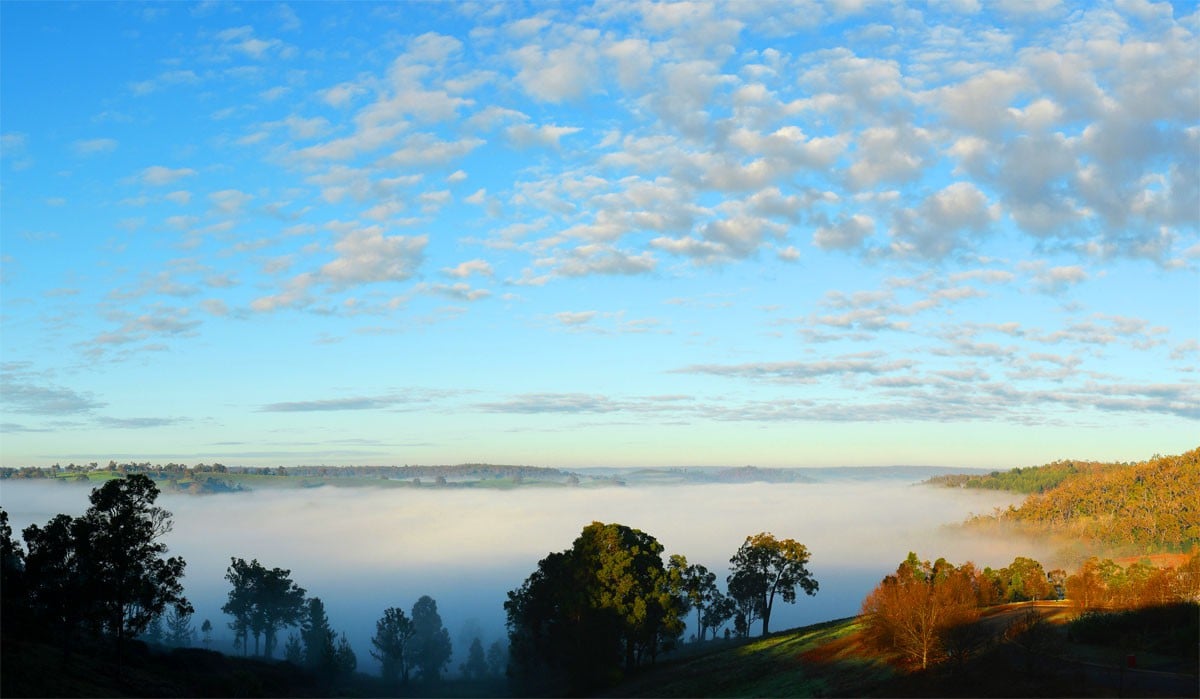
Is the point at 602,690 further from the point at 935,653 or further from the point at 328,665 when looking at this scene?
the point at 328,665

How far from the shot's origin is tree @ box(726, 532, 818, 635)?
11338 cm

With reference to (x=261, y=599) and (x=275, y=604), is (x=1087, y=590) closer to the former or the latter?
(x=275, y=604)

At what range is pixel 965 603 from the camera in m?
66.8

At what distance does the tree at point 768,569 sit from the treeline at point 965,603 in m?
24.6

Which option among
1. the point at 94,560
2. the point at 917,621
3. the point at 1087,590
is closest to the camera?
the point at 917,621

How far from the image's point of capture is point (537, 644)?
8994 centimetres

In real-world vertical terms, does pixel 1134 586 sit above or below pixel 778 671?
above

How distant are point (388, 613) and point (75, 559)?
336 feet

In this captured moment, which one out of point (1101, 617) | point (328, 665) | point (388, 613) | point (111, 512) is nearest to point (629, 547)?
point (1101, 617)

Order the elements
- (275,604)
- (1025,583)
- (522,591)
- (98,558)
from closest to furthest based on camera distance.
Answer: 1. (98,558)
2. (1025,583)
3. (522,591)
4. (275,604)

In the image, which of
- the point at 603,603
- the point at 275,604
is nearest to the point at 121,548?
the point at 603,603

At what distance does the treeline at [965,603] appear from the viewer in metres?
55.7

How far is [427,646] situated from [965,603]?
135346 mm

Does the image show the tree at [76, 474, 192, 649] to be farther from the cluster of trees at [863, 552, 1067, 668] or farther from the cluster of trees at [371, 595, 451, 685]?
the cluster of trees at [371, 595, 451, 685]
